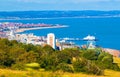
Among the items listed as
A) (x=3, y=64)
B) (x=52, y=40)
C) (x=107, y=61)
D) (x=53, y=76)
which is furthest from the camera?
(x=52, y=40)

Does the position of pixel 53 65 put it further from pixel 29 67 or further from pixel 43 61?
pixel 29 67

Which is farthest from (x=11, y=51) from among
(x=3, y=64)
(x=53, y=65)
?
(x=3, y=64)

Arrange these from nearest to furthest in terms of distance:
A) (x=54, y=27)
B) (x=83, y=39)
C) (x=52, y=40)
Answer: (x=52, y=40)
(x=83, y=39)
(x=54, y=27)

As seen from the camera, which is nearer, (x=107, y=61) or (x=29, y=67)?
(x=29, y=67)

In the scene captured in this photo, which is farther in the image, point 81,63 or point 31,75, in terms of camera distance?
point 81,63

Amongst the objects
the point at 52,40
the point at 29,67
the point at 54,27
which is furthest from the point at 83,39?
the point at 29,67

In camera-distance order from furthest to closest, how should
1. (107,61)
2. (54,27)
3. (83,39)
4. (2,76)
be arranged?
1. (54,27)
2. (83,39)
3. (107,61)
4. (2,76)

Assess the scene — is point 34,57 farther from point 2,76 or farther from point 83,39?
point 83,39

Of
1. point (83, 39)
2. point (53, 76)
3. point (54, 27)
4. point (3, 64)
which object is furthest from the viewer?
point (54, 27)
